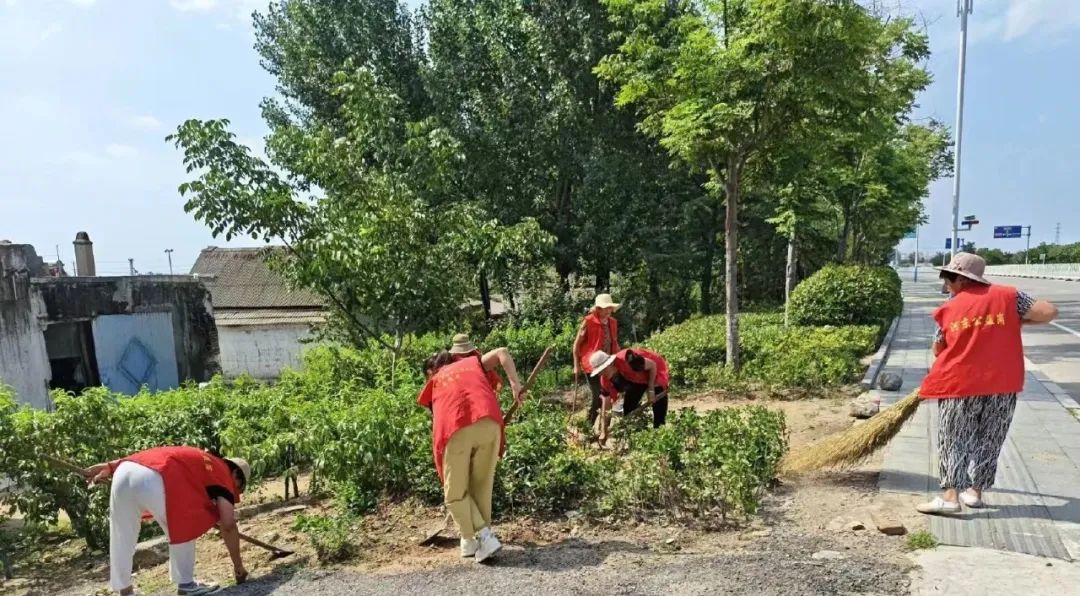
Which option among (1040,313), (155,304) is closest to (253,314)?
(155,304)

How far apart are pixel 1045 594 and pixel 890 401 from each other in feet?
15.7

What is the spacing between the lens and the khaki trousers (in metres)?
3.93

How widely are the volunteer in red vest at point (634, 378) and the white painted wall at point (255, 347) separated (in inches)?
734

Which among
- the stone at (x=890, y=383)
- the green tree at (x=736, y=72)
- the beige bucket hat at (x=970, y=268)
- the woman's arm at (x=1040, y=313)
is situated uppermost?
the green tree at (x=736, y=72)

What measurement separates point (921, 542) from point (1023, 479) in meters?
1.63

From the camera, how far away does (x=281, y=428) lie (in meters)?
6.20

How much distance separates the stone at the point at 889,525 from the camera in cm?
392

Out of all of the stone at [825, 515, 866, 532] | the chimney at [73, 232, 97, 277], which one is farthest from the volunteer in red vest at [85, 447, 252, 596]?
the chimney at [73, 232, 97, 277]

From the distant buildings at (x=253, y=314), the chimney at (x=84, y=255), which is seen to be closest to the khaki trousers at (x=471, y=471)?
the distant buildings at (x=253, y=314)

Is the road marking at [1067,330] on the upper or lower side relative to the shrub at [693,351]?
lower

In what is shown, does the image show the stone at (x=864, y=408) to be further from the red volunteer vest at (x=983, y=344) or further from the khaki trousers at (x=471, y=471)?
the khaki trousers at (x=471, y=471)

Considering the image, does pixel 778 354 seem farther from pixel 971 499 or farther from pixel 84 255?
pixel 84 255

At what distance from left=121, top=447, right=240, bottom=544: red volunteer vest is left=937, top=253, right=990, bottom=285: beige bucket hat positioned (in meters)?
4.42

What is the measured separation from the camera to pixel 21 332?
12992 millimetres
